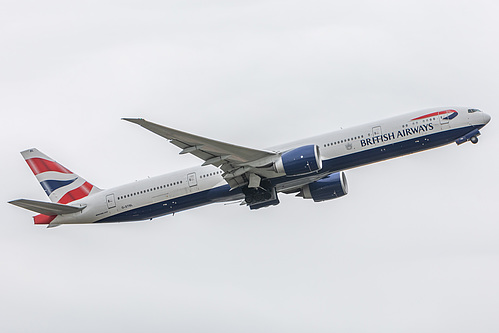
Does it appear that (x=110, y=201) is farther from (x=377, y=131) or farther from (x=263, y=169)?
(x=377, y=131)

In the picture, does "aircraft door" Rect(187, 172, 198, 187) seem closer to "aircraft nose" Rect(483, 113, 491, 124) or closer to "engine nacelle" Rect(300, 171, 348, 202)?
"engine nacelle" Rect(300, 171, 348, 202)

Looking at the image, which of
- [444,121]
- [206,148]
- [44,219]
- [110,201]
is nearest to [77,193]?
[44,219]

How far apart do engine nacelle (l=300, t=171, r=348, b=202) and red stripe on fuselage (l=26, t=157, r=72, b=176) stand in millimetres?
17379

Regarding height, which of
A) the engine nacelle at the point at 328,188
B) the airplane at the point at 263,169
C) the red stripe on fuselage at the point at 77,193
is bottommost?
the engine nacelle at the point at 328,188

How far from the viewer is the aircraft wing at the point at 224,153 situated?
40.3m

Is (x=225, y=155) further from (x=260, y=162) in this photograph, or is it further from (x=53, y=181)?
(x=53, y=181)

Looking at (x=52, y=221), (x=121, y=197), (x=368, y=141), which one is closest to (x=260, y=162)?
(x=368, y=141)

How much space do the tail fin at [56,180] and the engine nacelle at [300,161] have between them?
47.8 feet

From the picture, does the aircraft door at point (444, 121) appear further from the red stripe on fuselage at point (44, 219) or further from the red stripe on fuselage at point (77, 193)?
the red stripe on fuselage at point (44, 219)

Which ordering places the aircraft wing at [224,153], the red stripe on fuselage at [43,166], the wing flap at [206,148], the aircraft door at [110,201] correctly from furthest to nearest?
the red stripe on fuselage at [43,166]
the aircraft door at [110,201]
the aircraft wing at [224,153]
the wing flap at [206,148]

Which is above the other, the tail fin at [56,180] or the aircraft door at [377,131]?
the tail fin at [56,180]

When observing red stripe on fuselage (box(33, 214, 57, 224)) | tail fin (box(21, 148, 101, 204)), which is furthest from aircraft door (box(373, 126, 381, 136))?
red stripe on fuselage (box(33, 214, 57, 224))

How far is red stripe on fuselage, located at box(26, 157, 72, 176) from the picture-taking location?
51.7 metres

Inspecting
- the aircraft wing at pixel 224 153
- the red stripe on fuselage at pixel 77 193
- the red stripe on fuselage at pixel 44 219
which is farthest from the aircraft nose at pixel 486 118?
the red stripe on fuselage at pixel 44 219
